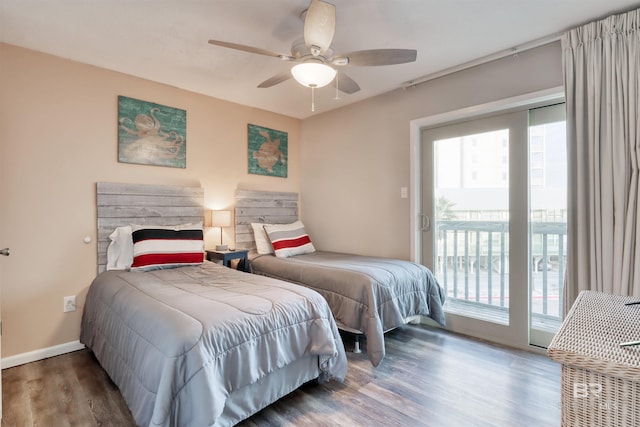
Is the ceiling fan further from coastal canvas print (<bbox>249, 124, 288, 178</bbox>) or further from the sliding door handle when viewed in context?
coastal canvas print (<bbox>249, 124, 288, 178</bbox>)

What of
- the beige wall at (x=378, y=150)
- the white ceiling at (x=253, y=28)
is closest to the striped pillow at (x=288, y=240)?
the beige wall at (x=378, y=150)


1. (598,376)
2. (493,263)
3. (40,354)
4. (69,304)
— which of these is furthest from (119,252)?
(493,263)

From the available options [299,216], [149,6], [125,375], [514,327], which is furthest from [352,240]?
[149,6]

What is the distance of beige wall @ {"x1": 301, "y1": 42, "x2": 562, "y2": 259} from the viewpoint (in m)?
2.67

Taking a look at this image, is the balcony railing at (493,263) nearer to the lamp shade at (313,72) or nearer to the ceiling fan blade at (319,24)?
the lamp shade at (313,72)

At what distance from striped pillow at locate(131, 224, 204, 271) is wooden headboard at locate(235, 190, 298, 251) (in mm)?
832

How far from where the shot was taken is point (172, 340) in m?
1.47

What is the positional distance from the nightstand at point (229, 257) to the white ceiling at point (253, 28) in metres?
1.73

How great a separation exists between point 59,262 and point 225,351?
6.72 ft

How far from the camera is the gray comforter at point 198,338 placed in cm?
142

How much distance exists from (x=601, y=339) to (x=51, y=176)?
→ 136 inches

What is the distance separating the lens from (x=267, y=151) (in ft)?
13.5

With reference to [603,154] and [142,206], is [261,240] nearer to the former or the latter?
[142,206]

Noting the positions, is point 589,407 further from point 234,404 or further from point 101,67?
point 101,67
